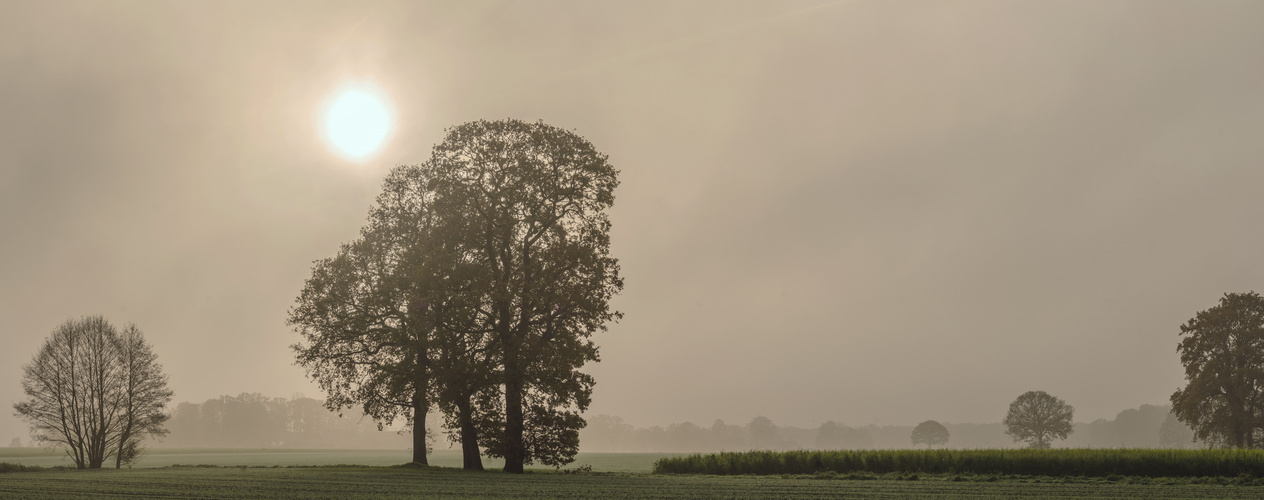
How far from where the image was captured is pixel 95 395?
65562 millimetres

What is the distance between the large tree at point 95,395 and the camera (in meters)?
64.2

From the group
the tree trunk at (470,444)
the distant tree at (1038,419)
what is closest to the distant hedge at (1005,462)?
the tree trunk at (470,444)

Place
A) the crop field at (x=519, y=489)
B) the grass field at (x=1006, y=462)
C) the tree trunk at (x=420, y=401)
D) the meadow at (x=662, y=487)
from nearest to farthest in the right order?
the crop field at (x=519, y=489) → the meadow at (x=662, y=487) → the grass field at (x=1006, y=462) → the tree trunk at (x=420, y=401)

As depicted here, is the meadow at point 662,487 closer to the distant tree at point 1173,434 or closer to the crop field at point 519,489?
the crop field at point 519,489

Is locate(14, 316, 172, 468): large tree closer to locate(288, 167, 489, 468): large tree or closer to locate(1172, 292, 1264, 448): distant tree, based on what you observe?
locate(288, 167, 489, 468): large tree

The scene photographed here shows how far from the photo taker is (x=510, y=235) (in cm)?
4141

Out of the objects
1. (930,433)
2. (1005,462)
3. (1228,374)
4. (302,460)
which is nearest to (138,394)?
(302,460)

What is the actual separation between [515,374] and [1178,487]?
2774 centimetres

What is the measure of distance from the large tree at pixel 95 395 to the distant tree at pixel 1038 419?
12440 cm

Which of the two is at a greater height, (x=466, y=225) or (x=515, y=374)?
(x=466, y=225)

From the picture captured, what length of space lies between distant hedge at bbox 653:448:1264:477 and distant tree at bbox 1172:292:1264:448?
1303 inches

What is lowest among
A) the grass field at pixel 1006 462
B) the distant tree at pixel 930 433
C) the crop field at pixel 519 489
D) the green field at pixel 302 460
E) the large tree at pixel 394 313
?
the distant tree at pixel 930 433

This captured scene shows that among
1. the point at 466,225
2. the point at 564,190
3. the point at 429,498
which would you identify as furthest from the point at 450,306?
the point at 429,498

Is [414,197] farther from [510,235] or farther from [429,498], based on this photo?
[429,498]
